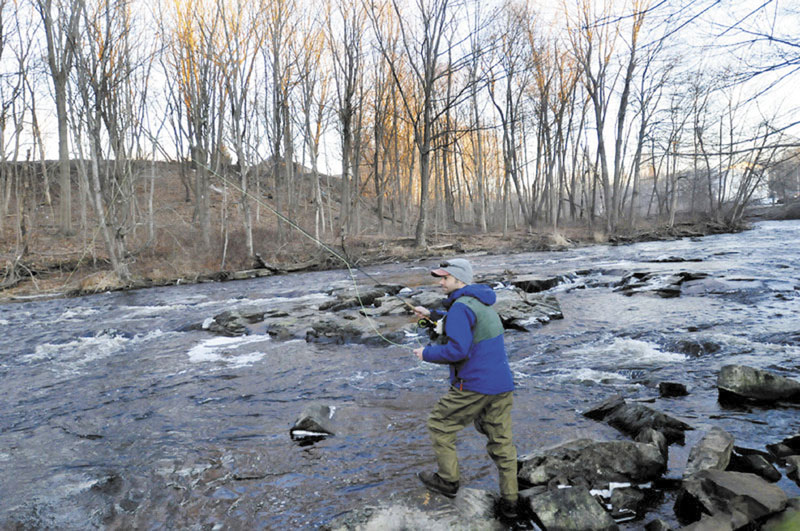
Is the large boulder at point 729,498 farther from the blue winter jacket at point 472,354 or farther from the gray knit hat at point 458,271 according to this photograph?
the gray knit hat at point 458,271

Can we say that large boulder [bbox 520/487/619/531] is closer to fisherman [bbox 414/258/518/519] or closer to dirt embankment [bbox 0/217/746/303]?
fisherman [bbox 414/258/518/519]

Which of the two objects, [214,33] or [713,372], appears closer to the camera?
[713,372]

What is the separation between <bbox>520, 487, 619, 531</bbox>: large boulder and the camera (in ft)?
9.34

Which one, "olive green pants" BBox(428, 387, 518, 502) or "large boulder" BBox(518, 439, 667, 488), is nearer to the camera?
"olive green pants" BBox(428, 387, 518, 502)

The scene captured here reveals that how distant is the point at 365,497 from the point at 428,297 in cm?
727

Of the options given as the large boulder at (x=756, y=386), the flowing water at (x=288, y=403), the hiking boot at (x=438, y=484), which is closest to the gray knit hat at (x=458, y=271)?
the hiking boot at (x=438, y=484)

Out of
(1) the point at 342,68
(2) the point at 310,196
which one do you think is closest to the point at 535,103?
(1) the point at 342,68

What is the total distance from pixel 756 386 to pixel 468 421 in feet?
10.5

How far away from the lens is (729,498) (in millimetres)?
2824

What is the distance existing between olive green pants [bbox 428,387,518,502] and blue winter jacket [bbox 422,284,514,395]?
0.28 feet

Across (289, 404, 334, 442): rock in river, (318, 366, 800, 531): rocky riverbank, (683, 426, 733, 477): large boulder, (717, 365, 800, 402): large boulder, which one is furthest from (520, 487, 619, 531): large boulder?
(717, 365, 800, 402): large boulder

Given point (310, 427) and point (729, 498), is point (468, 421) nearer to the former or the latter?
point (729, 498)

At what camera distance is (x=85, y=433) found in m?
4.91

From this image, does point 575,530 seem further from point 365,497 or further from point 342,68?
point 342,68
